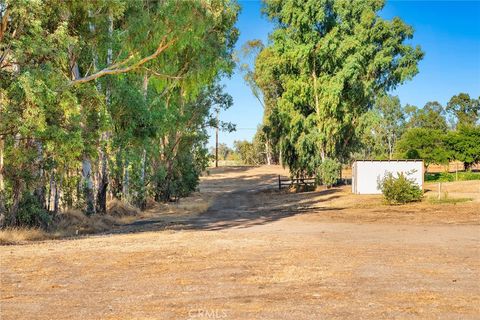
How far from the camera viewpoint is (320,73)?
4744 centimetres

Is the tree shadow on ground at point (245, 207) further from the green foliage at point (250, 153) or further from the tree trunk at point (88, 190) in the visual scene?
the green foliage at point (250, 153)

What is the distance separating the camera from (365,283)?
26.6ft

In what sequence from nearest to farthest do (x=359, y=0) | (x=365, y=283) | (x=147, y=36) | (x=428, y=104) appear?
(x=365, y=283) < (x=147, y=36) < (x=359, y=0) < (x=428, y=104)

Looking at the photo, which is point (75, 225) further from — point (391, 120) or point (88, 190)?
point (391, 120)

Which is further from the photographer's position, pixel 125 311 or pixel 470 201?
pixel 470 201

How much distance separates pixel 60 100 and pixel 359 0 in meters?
39.5

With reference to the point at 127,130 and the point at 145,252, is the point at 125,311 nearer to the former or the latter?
the point at 145,252

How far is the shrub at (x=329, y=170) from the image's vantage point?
4681cm

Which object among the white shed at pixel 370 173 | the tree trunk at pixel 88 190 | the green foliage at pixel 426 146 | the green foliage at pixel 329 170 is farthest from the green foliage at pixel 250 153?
the tree trunk at pixel 88 190

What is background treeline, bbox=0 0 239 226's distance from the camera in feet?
48.5

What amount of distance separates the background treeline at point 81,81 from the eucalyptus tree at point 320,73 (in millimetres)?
20629

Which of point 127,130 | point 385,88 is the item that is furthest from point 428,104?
point 127,130

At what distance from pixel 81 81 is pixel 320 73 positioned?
1312 inches

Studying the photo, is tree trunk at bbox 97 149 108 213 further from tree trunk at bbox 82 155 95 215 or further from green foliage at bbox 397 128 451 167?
green foliage at bbox 397 128 451 167
